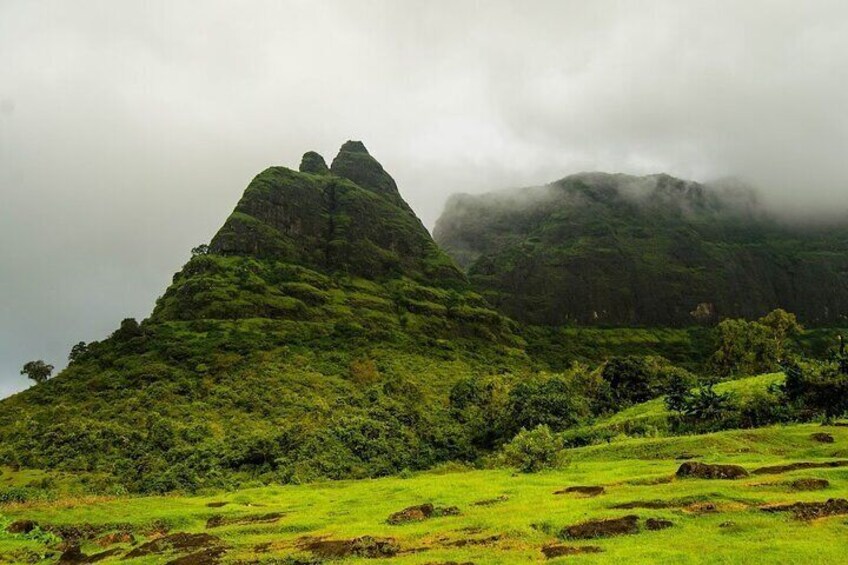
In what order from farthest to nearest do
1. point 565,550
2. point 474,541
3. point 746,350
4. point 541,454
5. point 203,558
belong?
1. point 746,350
2. point 541,454
3. point 203,558
4. point 474,541
5. point 565,550

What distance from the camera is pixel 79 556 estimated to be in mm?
29500

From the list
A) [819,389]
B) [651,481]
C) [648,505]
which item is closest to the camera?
[648,505]

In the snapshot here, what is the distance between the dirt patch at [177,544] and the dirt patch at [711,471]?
1052 inches

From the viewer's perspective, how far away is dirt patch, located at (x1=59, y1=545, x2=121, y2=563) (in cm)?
2888

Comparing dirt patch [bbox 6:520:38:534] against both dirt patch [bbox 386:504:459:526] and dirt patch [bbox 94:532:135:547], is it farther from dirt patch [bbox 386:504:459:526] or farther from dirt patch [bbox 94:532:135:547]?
dirt patch [bbox 386:504:459:526]

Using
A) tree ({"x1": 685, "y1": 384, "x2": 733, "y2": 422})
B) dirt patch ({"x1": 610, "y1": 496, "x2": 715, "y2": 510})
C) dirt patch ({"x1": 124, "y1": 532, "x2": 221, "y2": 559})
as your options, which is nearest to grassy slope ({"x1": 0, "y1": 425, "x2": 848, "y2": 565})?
dirt patch ({"x1": 610, "y1": 496, "x2": 715, "y2": 510})

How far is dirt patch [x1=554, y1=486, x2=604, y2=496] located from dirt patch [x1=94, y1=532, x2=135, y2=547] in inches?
994

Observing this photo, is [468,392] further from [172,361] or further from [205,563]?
[205,563]

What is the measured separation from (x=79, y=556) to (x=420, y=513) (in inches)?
687

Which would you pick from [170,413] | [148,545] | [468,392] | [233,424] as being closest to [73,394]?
[170,413]

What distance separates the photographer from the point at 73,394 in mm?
105688

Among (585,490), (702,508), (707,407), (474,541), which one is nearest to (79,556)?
(474,541)

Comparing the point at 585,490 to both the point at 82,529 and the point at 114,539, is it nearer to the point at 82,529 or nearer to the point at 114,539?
the point at 114,539

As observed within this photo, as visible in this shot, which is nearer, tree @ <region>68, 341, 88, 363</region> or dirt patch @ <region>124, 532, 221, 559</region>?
dirt patch @ <region>124, 532, 221, 559</region>
